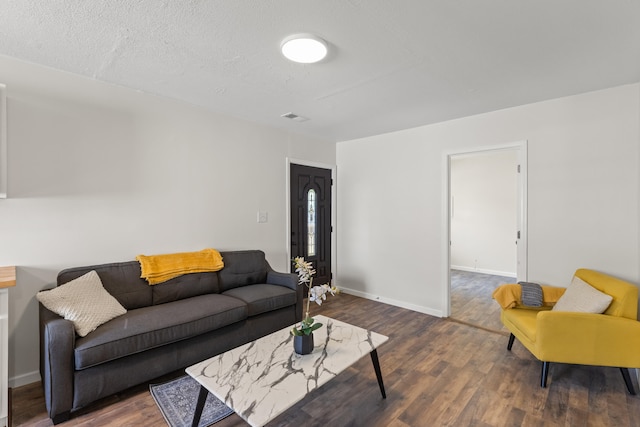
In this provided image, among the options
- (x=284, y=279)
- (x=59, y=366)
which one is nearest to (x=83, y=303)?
(x=59, y=366)

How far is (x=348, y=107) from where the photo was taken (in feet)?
10.7

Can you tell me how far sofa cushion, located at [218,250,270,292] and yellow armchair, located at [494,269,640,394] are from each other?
2662mm

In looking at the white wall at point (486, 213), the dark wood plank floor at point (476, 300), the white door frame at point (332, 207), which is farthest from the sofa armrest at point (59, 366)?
the white wall at point (486, 213)

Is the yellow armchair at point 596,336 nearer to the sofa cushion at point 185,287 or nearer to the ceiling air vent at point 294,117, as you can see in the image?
the sofa cushion at point 185,287

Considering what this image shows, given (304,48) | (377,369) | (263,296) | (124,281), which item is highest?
(304,48)

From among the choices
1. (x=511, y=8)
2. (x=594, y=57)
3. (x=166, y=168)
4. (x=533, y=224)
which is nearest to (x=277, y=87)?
(x=166, y=168)

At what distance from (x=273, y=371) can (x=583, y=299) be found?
96.7 inches

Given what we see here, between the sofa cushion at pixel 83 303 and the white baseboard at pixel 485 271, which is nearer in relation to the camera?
the sofa cushion at pixel 83 303

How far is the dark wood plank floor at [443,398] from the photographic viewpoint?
1.90 metres

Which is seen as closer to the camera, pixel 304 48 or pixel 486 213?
pixel 304 48

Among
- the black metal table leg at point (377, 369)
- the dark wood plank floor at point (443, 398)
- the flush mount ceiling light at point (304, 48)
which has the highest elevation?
the flush mount ceiling light at point (304, 48)

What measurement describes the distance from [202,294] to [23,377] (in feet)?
4.47

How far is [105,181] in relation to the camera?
8.73 feet

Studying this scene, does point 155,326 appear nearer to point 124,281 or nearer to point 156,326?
point 156,326
